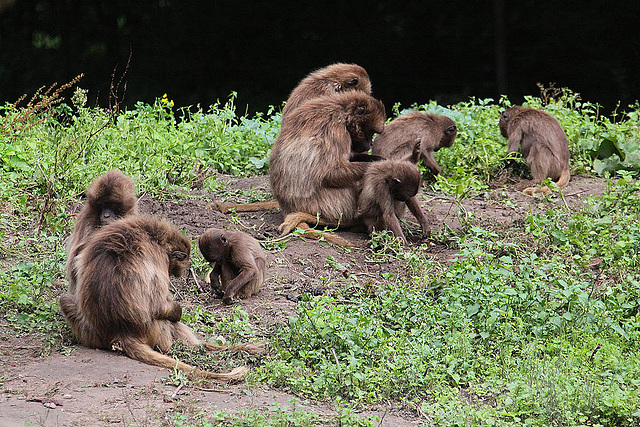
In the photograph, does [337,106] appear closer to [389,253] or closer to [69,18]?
[389,253]

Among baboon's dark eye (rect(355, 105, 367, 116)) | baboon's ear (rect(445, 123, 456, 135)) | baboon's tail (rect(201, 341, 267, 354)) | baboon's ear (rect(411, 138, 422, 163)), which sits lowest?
baboon's tail (rect(201, 341, 267, 354))

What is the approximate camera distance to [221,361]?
5.37 meters

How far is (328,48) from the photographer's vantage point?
1514 cm

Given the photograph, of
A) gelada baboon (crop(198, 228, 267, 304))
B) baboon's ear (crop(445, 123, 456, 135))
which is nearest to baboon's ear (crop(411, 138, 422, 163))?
baboon's ear (crop(445, 123, 456, 135))

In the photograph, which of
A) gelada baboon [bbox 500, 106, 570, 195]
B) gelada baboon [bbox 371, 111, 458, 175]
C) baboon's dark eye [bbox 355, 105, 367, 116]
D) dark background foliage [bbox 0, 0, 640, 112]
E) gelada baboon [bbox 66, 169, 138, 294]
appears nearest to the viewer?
gelada baboon [bbox 66, 169, 138, 294]

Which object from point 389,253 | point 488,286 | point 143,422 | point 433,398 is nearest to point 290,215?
point 389,253

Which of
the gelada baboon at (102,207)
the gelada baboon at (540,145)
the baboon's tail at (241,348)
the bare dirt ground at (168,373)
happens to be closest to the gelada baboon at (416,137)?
the bare dirt ground at (168,373)

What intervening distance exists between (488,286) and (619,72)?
9.76m

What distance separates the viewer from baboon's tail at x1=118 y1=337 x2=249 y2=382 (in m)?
5.08

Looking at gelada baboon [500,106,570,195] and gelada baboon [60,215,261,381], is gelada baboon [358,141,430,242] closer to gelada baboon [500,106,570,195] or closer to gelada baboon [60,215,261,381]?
gelada baboon [500,106,570,195]

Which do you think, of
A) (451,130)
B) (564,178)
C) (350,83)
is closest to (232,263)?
(350,83)

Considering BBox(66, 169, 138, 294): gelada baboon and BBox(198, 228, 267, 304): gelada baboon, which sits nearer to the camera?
BBox(66, 169, 138, 294): gelada baboon

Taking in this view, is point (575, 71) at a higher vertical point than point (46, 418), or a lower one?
higher

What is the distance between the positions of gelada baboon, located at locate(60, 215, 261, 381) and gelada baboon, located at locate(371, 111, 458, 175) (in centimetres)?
339
